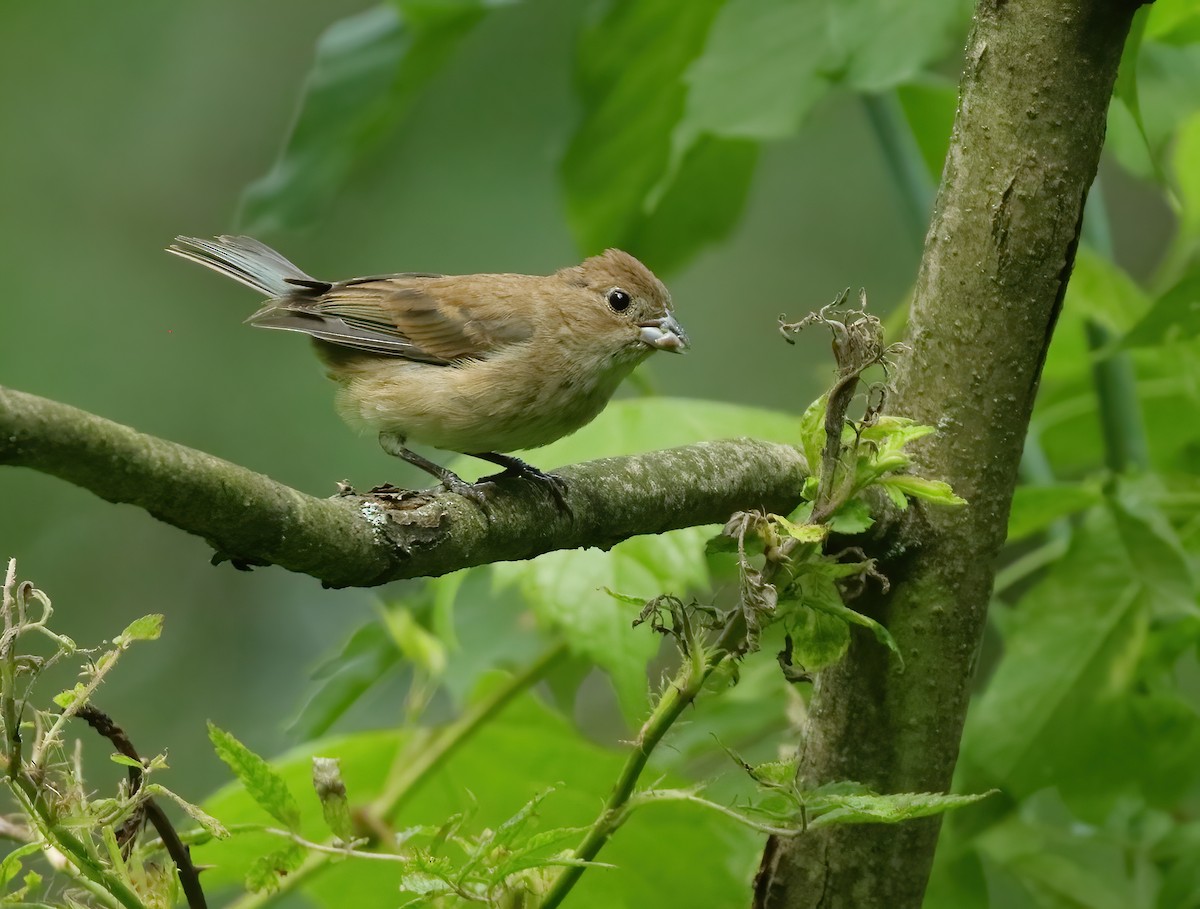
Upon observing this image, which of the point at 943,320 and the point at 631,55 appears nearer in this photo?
the point at 943,320

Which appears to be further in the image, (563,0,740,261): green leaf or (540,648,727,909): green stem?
(563,0,740,261): green leaf

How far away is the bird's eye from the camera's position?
400 centimetres

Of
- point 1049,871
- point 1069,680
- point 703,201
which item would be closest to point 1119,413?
point 1069,680

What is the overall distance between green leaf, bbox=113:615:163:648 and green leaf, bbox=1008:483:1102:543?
65.2 inches

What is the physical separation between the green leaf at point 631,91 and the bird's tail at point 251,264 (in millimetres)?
1231

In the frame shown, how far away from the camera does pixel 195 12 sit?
9.38 m

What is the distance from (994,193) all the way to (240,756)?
146cm

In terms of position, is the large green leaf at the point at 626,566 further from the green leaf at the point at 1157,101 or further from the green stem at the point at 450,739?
the green leaf at the point at 1157,101

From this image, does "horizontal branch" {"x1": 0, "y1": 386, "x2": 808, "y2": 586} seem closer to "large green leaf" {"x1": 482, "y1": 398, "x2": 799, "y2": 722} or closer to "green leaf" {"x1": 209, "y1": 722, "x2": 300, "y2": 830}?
"green leaf" {"x1": 209, "y1": 722, "x2": 300, "y2": 830}

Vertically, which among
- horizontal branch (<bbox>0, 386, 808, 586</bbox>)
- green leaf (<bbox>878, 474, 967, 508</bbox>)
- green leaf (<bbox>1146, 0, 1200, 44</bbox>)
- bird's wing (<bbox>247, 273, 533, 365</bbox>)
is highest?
green leaf (<bbox>1146, 0, 1200, 44</bbox>)

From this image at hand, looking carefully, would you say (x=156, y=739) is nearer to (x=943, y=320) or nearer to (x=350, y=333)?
(x=350, y=333)

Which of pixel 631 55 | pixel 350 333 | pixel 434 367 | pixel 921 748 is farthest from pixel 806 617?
pixel 350 333

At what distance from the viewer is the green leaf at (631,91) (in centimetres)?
335

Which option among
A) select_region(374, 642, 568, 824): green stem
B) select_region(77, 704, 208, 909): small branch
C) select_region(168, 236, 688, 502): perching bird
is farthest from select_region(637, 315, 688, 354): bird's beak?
select_region(77, 704, 208, 909): small branch
